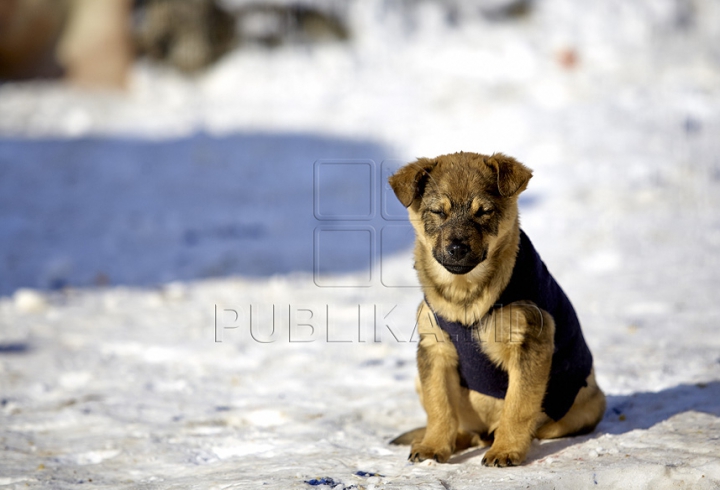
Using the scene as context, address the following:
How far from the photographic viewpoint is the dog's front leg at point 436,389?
3.39 m

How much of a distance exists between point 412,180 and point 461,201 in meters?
0.28

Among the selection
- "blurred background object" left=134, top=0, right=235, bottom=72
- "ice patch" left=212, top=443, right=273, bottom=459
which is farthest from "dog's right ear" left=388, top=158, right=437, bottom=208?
"blurred background object" left=134, top=0, right=235, bottom=72

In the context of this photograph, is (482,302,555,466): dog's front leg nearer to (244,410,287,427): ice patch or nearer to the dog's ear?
the dog's ear

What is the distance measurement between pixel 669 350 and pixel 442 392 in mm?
2419

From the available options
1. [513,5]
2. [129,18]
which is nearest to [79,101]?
[129,18]

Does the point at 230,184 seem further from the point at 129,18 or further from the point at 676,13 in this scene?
the point at 676,13

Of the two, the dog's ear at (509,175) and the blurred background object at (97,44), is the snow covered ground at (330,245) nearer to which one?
the blurred background object at (97,44)

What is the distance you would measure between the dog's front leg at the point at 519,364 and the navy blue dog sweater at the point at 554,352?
6 cm

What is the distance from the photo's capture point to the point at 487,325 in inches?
128

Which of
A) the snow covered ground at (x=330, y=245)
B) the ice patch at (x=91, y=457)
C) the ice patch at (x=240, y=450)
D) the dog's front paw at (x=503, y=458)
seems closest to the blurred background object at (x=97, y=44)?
the snow covered ground at (x=330, y=245)

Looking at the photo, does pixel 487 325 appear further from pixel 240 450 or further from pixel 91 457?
pixel 91 457

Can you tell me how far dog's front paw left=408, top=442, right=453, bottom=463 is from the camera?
337 cm

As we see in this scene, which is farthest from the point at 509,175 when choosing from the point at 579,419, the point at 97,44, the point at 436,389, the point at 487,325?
the point at 97,44

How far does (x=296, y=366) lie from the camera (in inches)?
214
